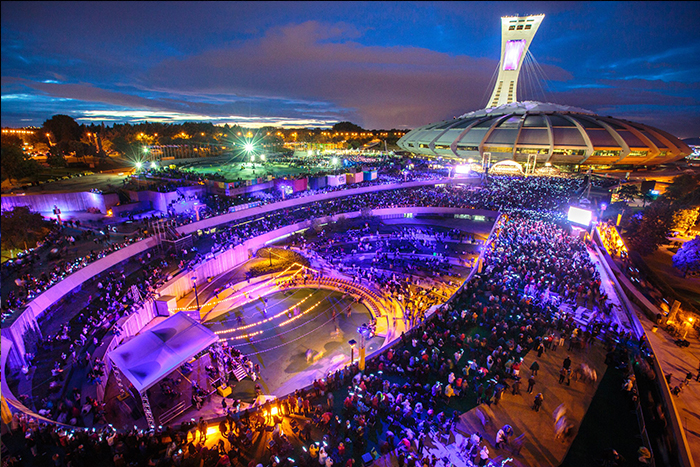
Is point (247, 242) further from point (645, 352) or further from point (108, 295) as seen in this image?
point (645, 352)

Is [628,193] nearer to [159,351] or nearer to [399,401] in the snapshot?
[399,401]

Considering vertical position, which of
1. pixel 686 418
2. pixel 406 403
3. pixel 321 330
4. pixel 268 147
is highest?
pixel 268 147

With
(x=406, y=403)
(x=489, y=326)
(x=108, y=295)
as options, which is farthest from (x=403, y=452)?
(x=108, y=295)

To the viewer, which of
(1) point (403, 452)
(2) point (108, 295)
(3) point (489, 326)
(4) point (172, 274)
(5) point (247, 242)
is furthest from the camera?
(5) point (247, 242)

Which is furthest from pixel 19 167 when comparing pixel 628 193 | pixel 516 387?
pixel 628 193

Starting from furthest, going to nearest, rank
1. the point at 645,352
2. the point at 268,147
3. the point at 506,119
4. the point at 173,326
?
the point at 268,147, the point at 506,119, the point at 173,326, the point at 645,352

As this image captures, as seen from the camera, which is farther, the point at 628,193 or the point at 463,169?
the point at 463,169

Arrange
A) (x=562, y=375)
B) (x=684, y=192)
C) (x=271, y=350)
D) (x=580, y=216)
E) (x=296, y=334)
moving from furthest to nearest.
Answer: (x=684, y=192)
(x=580, y=216)
(x=296, y=334)
(x=271, y=350)
(x=562, y=375)
